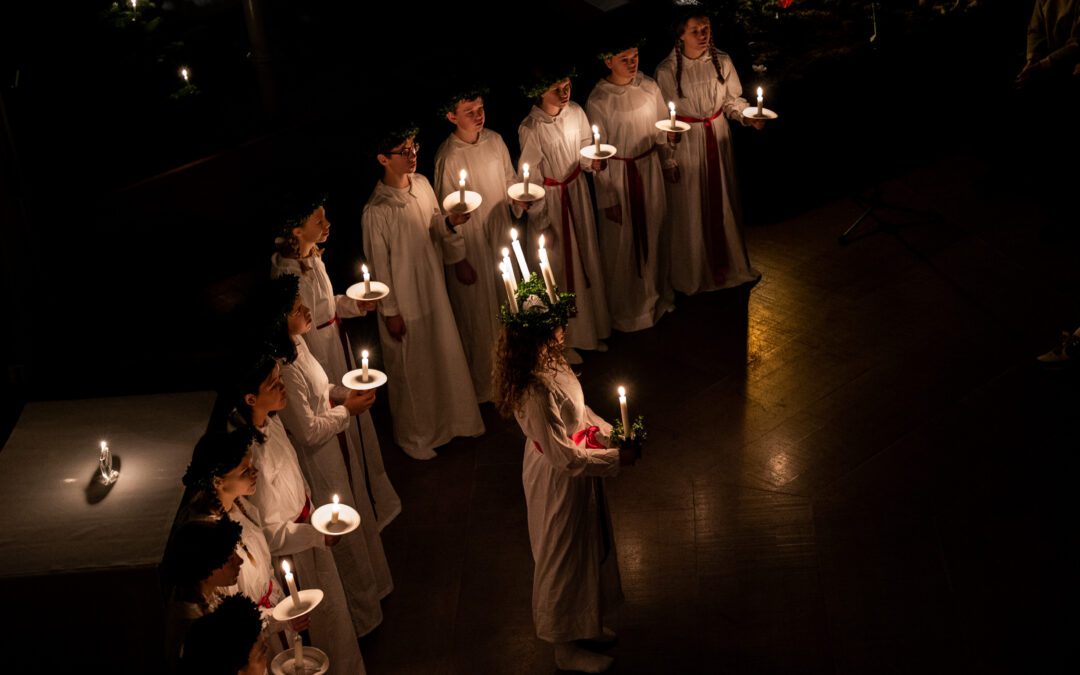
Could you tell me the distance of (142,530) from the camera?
505 centimetres

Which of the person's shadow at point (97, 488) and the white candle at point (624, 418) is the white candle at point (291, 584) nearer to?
the person's shadow at point (97, 488)

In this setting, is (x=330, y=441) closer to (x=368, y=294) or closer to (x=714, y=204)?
(x=368, y=294)

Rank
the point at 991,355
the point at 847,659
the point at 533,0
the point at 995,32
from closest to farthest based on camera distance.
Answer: the point at 847,659 → the point at 991,355 → the point at 533,0 → the point at 995,32

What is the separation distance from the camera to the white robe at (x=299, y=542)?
5430 mm

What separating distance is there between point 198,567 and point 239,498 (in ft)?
2.19

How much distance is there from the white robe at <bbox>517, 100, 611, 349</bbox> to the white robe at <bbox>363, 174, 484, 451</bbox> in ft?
2.78

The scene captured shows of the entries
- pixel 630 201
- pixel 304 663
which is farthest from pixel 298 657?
pixel 630 201

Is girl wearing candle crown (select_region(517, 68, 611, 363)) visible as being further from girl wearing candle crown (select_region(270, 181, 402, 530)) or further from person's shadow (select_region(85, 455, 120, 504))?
person's shadow (select_region(85, 455, 120, 504))

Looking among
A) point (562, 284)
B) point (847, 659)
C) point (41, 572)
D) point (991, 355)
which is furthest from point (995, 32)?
→ point (41, 572)

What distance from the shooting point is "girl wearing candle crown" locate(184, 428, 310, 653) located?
493 centimetres

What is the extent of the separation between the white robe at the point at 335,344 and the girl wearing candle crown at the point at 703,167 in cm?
311

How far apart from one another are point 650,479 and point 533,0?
438cm

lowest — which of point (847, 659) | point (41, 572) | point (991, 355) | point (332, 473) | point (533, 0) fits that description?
point (847, 659)

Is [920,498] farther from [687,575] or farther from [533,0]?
[533,0]
